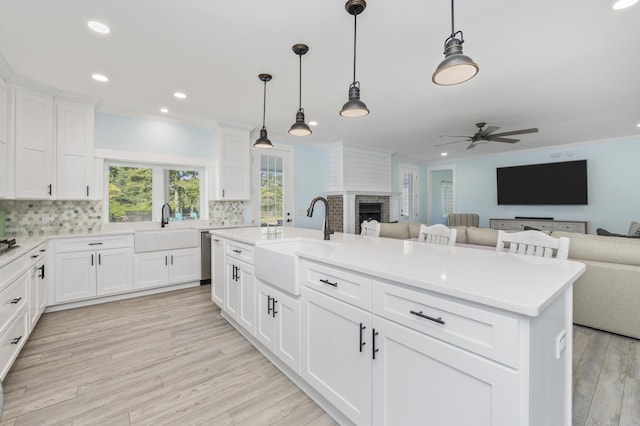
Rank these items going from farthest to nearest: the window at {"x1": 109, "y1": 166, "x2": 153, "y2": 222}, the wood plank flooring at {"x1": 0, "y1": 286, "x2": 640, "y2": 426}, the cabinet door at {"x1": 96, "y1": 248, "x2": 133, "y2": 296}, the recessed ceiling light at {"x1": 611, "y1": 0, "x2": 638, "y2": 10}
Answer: the window at {"x1": 109, "y1": 166, "x2": 153, "y2": 222} < the cabinet door at {"x1": 96, "y1": 248, "x2": 133, "y2": 296} < the recessed ceiling light at {"x1": 611, "y1": 0, "x2": 638, "y2": 10} < the wood plank flooring at {"x1": 0, "y1": 286, "x2": 640, "y2": 426}

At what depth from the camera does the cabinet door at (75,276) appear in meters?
3.40

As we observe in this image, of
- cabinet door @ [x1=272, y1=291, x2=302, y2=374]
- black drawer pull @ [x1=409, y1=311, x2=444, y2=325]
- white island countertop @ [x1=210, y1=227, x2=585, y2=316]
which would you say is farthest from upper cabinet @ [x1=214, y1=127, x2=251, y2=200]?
black drawer pull @ [x1=409, y1=311, x2=444, y2=325]

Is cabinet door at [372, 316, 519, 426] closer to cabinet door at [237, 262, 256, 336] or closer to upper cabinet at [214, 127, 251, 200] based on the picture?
cabinet door at [237, 262, 256, 336]

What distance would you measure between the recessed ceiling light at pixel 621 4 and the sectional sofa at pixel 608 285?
1995 millimetres

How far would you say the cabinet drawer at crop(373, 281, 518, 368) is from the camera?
3.19 ft

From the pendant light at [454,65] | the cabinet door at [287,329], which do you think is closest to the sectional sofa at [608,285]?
the pendant light at [454,65]

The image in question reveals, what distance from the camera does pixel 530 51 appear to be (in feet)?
8.30

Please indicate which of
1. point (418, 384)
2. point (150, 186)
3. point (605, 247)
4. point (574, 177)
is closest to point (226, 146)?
point (150, 186)

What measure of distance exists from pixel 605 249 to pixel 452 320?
9.49ft

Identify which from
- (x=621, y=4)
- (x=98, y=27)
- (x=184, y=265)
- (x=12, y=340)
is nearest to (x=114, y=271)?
(x=184, y=265)

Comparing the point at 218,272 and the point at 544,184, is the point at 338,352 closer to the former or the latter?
the point at 218,272

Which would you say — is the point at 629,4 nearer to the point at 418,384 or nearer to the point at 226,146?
the point at 418,384

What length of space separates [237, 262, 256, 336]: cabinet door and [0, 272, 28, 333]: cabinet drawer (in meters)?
1.56

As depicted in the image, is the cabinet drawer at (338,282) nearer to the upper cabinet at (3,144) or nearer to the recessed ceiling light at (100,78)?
the recessed ceiling light at (100,78)
